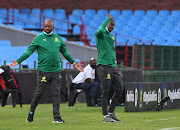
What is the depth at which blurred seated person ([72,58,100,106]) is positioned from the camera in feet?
48.0

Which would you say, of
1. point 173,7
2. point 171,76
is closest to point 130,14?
point 173,7

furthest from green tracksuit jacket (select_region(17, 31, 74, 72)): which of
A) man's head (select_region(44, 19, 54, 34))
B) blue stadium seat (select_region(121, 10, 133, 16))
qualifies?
blue stadium seat (select_region(121, 10, 133, 16))

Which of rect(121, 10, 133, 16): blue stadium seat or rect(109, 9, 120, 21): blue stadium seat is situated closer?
rect(109, 9, 120, 21): blue stadium seat

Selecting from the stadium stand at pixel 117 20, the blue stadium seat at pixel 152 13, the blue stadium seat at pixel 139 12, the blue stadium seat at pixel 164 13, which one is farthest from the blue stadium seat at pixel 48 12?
the blue stadium seat at pixel 164 13

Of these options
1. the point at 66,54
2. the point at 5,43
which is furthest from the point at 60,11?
the point at 66,54

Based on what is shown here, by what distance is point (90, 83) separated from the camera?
14.7m

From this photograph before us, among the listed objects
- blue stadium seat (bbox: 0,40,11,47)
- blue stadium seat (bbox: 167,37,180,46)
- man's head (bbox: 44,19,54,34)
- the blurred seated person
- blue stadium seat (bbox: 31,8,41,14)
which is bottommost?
the blurred seated person

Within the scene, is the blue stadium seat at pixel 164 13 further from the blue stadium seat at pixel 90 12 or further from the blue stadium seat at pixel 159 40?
the blue stadium seat at pixel 90 12

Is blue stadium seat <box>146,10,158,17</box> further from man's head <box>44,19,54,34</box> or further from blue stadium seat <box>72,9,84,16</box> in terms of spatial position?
man's head <box>44,19,54,34</box>

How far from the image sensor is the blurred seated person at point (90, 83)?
48.0 ft

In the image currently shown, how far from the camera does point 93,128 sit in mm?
7715

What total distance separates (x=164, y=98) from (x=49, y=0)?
1915cm

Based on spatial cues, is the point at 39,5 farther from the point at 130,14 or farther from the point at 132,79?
the point at 132,79

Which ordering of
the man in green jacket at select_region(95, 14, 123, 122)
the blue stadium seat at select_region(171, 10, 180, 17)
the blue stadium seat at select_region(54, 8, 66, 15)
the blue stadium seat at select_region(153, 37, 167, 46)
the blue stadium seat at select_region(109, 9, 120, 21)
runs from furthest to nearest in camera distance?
the blue stadium seat at select_region(54, 8, 66, 15)
the blue stadium seat at select_region(109, 9, 120, 21)
the blue stadium seat at select_region(171, 10, 180, 17)
the blue stadium seat at select_region(153, 37, 167, 46)
the man in green jacket at select_region(95, 14, 123, 122)
